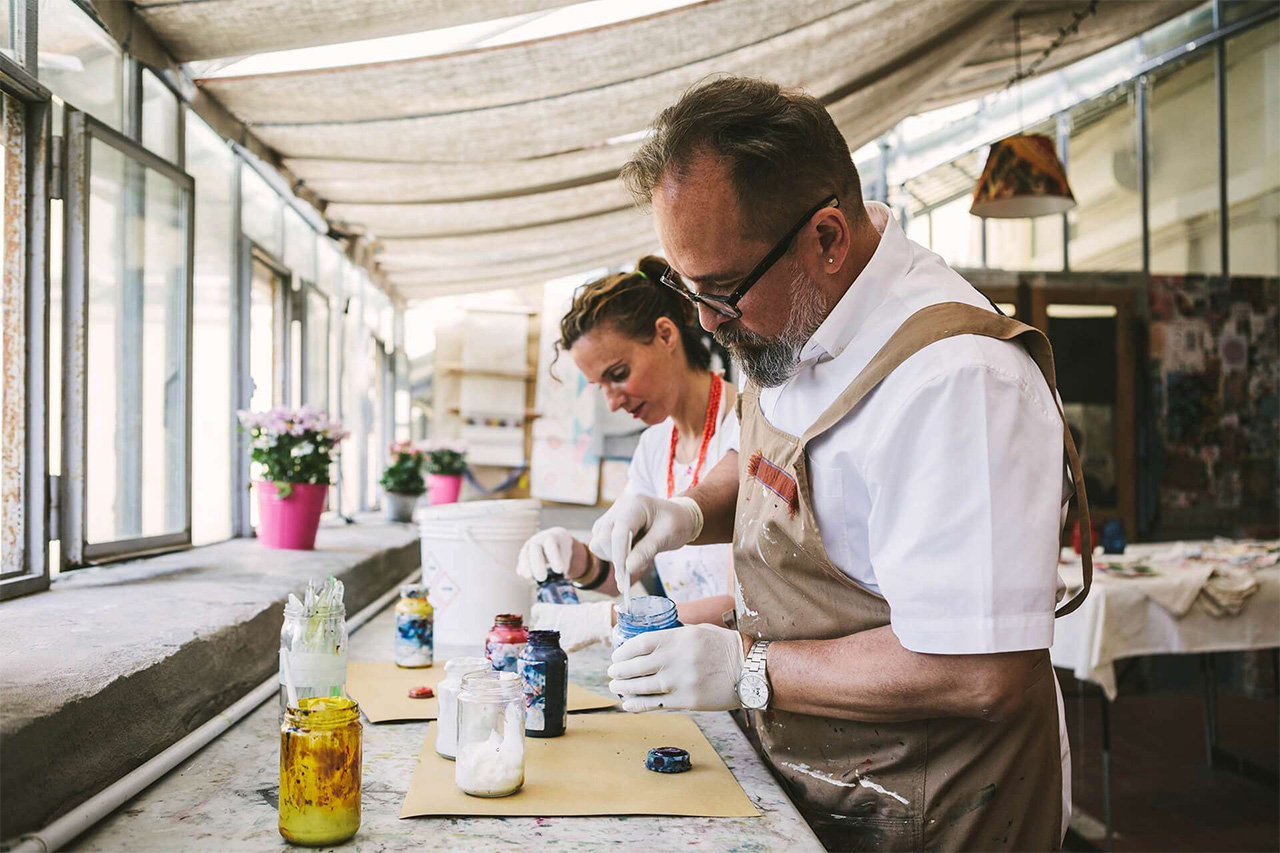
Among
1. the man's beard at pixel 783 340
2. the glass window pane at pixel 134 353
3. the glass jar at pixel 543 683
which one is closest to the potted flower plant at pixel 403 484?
the glass window pane at pixel 134 353

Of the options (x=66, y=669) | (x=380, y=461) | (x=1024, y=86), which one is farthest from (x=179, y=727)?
(x=1024, y=86)

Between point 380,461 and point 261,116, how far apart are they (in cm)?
428

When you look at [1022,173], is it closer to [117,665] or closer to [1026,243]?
[117,665]

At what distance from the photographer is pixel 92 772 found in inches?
47.6

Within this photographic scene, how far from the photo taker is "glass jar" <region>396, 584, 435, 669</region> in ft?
6.77

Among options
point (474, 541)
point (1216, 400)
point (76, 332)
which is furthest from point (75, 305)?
point (1216, 400)

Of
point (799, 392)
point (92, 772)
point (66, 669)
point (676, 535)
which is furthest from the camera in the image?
point (676, 535)

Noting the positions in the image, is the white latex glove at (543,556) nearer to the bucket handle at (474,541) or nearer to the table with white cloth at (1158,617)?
the bucket handle at (474,541)

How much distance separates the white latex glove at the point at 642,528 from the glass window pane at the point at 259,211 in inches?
104

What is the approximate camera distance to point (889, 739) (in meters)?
1.29

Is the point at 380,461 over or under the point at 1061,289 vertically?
under

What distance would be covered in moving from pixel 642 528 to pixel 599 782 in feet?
1.78

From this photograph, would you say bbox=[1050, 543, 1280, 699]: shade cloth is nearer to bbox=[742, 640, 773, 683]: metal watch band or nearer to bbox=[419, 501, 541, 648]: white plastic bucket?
bbox=[419, 501, 541, 648]: white plastic bucket

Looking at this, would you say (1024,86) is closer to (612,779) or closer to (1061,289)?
(1061,289)
